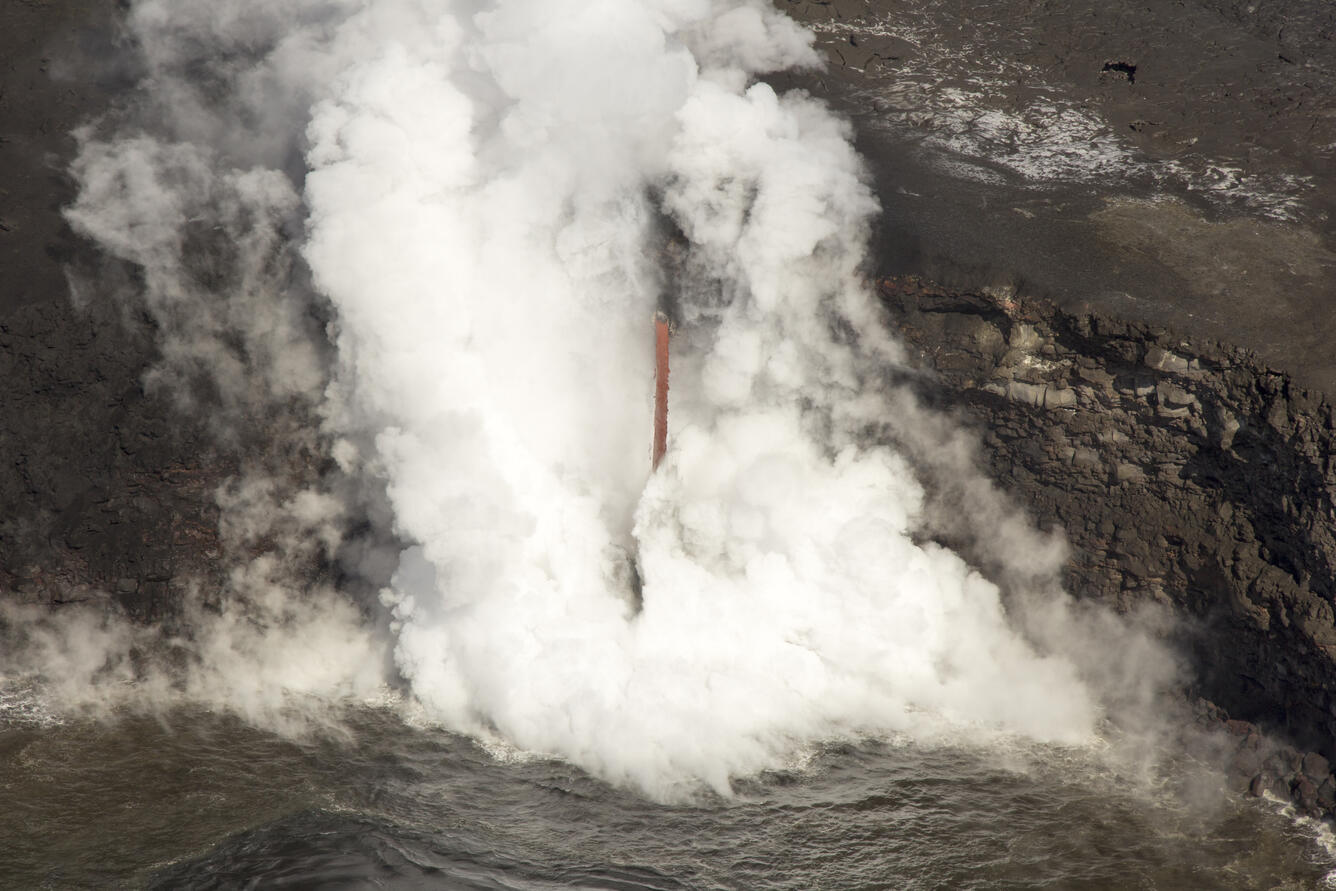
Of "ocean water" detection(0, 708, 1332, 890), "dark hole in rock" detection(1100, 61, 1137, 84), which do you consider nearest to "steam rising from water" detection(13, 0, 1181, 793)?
"ocean water" detection(0, 708, 1332, 890)

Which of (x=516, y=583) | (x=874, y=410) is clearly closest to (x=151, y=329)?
(x=516, y=583)

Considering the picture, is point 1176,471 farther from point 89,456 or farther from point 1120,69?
point 89,456

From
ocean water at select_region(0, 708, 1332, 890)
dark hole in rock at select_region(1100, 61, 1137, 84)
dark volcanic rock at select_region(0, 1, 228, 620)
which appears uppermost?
dark hole in rock at select_region(1100, 61, 1137, 84)

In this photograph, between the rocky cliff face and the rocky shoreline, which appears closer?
the rocky cliff face

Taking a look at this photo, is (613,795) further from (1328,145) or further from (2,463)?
(1328,145)

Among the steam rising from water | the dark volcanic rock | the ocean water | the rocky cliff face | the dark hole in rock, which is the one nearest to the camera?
the ocean water

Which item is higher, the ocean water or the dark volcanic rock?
the dark volcanic rock

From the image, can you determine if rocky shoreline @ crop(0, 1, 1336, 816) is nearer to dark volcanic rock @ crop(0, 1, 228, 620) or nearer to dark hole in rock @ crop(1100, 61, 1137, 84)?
dark volcanic rock @ crop(0, 1, 228, 620)

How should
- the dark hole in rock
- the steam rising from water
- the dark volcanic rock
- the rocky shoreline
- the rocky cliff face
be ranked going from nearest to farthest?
the rocky cliff face, the rocky shoreline, the steam rising from water, the dark volcanic rock, the dark hole in rock

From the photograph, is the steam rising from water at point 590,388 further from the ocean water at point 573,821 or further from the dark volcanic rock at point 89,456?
the ocean water at point 573,821
